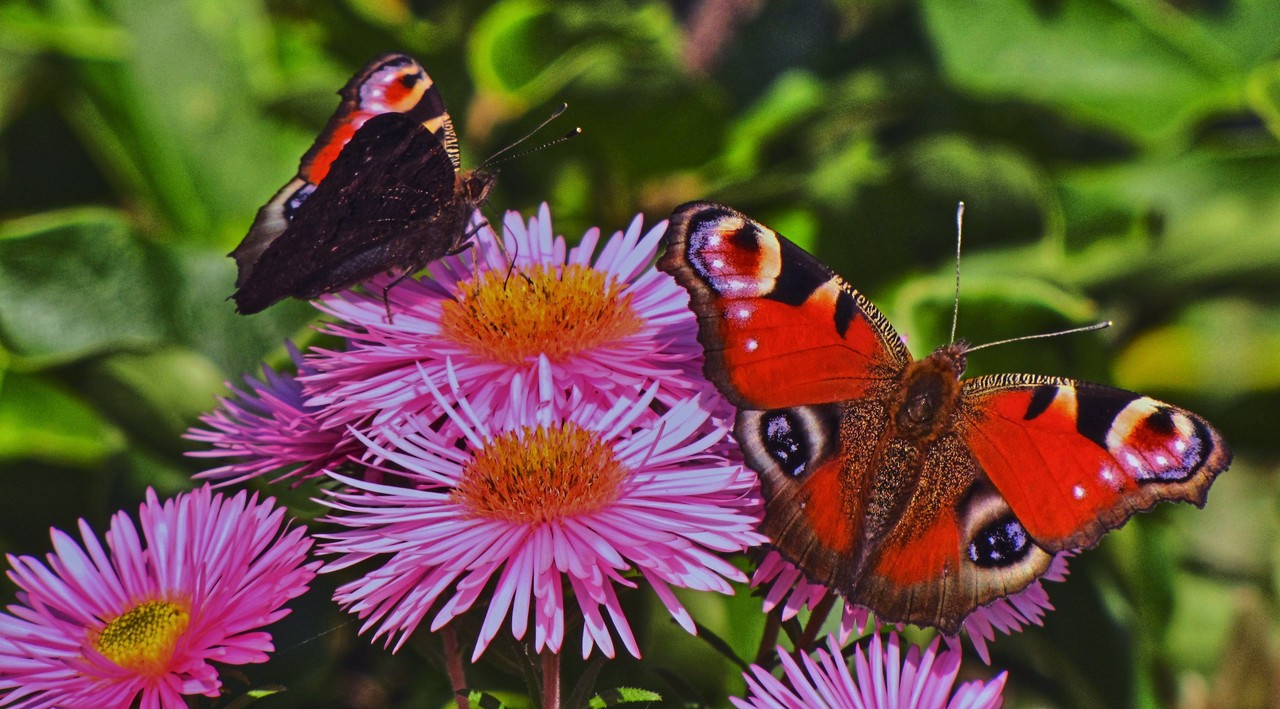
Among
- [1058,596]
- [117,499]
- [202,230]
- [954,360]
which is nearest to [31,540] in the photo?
[117,499]

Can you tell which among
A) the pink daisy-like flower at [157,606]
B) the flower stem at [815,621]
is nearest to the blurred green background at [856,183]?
the pink daisy-like flower at [157,606]

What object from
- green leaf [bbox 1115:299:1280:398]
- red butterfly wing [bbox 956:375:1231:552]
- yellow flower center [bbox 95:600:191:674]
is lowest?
green leaf [bbox 1115:299:1280:398]

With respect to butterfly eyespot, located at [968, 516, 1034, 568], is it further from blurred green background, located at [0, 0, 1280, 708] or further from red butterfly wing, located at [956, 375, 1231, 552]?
blurred green background, located at [0, 0, 1280, 708]

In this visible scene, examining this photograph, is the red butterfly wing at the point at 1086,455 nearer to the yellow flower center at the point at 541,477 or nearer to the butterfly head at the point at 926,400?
the butterfly head at the point at 926,400

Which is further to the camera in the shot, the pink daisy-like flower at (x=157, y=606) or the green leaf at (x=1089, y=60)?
the green leaf at (x=1089, y=60)

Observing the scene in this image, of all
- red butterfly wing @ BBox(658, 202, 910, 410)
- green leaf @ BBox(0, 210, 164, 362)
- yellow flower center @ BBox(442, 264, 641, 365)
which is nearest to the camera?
red butterfly wing @ BBox(658, 202, 910, 410)

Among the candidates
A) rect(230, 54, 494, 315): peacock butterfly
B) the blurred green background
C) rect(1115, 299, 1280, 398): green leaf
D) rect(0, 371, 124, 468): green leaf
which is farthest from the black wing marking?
rect(1115, 299, 1280, 398): green leaf

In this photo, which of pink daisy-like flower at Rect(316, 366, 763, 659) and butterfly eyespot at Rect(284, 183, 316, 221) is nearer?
pink daisy-like flower at Rect(316, 366, 763, 659)

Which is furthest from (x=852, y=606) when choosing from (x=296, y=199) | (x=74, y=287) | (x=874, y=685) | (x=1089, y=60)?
(x=1089, y=60)
